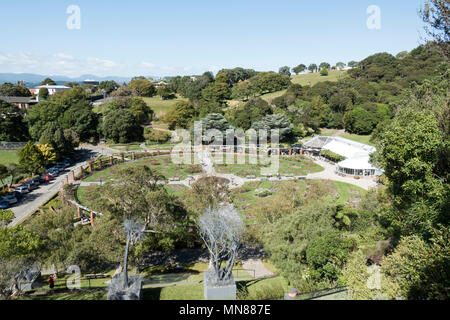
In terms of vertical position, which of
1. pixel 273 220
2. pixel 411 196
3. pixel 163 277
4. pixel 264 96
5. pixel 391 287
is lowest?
pixel 163 277

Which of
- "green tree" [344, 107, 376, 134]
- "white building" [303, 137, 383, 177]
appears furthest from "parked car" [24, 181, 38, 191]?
"green tree" [344, 107, 376, 134]

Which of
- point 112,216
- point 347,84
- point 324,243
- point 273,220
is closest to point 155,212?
point 112,216

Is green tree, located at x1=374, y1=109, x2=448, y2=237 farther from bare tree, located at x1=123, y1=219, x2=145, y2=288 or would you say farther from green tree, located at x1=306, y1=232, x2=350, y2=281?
bare tree, located at x1=123, y1=219, x2=145, y2=288

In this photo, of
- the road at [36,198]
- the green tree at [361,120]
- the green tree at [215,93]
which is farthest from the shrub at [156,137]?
the green tree at [361,120]

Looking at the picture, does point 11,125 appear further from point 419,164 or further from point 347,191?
point 419,164

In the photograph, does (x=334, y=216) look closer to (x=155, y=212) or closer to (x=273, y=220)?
(x=273, y=220)

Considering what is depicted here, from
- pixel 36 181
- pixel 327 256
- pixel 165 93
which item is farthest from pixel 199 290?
pixel 165 93
